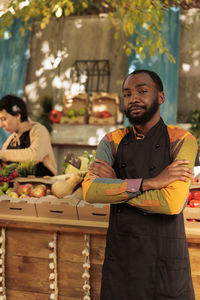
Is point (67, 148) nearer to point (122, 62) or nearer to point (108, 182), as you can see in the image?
point (122, 62)

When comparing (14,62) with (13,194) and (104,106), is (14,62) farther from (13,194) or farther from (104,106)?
(13,194)

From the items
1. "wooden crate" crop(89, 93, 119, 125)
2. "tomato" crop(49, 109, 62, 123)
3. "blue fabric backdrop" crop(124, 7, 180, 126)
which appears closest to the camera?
"blue fabric backdrop" crop(124, 7, 180, 126)

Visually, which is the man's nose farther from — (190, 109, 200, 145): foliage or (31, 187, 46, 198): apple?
(190, 109, 200, 145): foliage

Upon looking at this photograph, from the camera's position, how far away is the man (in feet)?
3.64

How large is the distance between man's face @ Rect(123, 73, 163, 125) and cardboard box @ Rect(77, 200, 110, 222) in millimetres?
603

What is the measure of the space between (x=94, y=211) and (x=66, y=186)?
289mm

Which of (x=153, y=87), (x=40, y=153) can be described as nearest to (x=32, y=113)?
(x=40, y=153)

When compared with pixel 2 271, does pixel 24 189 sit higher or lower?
higher

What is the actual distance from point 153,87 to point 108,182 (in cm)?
43

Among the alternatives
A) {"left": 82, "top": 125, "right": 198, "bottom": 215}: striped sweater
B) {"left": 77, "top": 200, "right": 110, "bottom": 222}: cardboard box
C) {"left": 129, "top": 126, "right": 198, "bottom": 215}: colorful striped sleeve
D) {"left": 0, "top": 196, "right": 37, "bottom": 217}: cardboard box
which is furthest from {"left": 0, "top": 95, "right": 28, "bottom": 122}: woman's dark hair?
{"left": 129, "top": 126, "right": 198, "bottom": 215}: colorful striped sleeve

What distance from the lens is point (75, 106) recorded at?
16.7 ft

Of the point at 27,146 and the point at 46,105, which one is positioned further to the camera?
the point at 46,105

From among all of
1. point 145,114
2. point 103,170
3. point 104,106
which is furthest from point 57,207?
point 104,106

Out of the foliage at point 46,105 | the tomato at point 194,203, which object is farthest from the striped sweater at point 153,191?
the foliage at point 46,105
